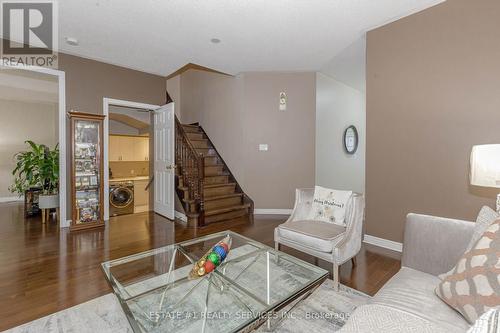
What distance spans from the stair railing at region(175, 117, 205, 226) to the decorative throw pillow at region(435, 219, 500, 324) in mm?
3367

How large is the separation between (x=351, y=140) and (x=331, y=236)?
435cm

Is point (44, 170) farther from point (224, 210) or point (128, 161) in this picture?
point (128, 161)

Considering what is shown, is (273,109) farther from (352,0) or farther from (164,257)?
(164,257)

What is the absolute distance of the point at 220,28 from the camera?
3.01 m

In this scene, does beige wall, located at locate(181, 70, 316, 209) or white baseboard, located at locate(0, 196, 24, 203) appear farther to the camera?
white baseboard, located at locate(0, 196, 24, 203)

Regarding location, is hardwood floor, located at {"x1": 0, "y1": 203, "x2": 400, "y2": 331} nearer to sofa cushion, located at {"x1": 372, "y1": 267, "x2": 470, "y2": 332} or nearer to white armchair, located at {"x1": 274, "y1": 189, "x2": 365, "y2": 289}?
white armchair, located at {"x1": 274, "y1": 189, "x2": 365, "y2": 289}

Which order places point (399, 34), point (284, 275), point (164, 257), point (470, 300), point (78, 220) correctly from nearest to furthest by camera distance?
point (470, 300), point (284, 275), point (164, 257), point (399, 34), point (78, 220)

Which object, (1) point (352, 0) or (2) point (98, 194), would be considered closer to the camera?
(1) point (352, 0)

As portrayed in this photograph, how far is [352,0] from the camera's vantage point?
2.47 meters

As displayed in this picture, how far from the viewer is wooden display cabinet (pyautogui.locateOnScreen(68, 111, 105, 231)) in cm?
374

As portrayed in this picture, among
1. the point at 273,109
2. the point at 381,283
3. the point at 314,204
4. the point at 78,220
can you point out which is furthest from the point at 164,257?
the point at 273,109

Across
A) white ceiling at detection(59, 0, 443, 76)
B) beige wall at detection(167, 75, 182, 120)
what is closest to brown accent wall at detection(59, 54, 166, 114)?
white ceiling at detection(59, 0, 443, 76)

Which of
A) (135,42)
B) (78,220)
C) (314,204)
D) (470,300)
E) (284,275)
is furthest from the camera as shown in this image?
(78,220)

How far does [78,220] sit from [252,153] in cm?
312
